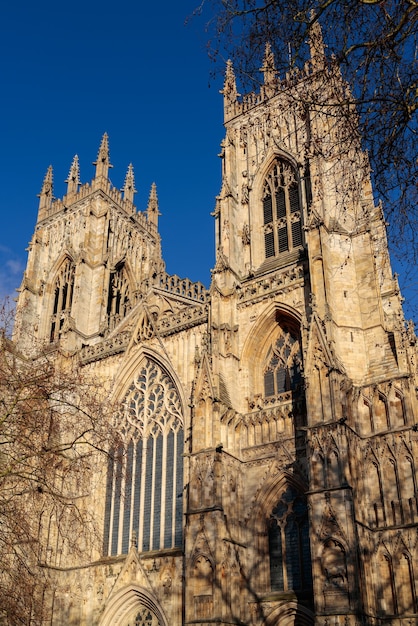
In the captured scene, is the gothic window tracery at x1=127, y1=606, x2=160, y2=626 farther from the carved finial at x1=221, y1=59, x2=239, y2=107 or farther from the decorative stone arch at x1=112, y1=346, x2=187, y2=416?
the carved finial at x1=221, y1=59, x2=239, y2=107

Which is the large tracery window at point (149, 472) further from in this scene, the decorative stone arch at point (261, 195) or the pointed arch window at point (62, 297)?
the pointed arch window at point (62, 297)

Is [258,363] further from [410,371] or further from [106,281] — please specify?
[106,281]

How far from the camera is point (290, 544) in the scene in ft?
61.2

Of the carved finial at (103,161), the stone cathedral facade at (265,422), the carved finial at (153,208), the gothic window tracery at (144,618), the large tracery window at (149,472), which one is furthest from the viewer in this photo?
the carved finial at (153,208)

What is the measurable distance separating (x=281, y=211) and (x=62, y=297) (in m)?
12.8

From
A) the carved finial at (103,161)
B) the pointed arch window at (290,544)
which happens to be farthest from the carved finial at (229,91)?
the pointed arch window at (290,544)

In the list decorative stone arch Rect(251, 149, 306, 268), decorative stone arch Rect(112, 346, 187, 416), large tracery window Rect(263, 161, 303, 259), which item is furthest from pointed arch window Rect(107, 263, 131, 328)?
A: large tracery window Rect(263, 161, 303, 259)

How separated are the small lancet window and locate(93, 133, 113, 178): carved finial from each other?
57.3 ft

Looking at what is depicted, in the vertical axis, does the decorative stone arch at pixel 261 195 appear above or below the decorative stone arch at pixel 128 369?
above

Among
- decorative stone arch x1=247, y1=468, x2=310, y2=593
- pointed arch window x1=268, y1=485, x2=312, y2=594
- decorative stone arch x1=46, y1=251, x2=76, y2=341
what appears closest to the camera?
pointed arch window x1=268, y1=485, x2=312, y2=594

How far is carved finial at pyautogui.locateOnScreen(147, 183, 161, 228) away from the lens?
39594 millimetres

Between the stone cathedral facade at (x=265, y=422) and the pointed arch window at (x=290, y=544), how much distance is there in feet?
0.17

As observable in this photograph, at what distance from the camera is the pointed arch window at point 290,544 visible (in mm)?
18141

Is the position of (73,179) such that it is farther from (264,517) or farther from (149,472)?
(264,517)
